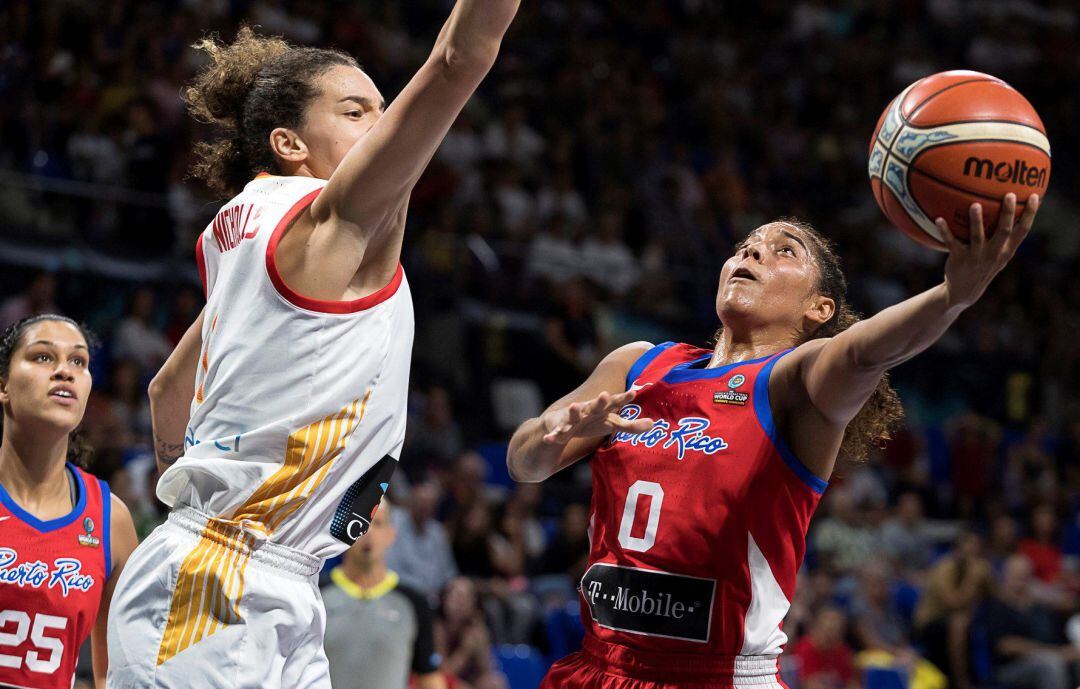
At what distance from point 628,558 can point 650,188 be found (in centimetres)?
1009

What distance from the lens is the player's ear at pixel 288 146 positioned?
120 inches

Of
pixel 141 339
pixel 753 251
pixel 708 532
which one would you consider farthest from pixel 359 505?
pixel 141 339

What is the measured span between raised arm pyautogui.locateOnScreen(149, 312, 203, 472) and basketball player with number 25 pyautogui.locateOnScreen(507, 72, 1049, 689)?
944mm

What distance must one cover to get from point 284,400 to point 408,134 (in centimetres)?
64

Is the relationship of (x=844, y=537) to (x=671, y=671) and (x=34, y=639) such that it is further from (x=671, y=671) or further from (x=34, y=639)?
(x=34, y=639)

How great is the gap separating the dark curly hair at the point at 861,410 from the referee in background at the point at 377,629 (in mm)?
2677

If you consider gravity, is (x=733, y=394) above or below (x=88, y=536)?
above

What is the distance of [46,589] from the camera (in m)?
3.87

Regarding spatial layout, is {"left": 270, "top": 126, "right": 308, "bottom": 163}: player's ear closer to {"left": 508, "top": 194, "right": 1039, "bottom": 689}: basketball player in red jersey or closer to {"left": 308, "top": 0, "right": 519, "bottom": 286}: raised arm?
{"left": 308, "top": 0, "right": 519, "bottom": 286}: raised arm

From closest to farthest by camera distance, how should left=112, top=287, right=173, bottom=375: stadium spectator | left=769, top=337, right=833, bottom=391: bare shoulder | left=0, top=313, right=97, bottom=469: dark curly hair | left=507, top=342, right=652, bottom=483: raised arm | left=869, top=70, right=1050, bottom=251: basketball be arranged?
left=869, top=70, right=1050, bottom=251: basketball, left=507, top=342, right=652, bottom=483: raised arm, left=769, top=337, right=833, bottom=391: bare shoulder, left=0, top=313, right=97, bottom=469: dark curly hair, left=112, top=287, right=173, bottom=375: stadium spectator

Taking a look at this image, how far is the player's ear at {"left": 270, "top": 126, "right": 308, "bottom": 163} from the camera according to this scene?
3.05 m

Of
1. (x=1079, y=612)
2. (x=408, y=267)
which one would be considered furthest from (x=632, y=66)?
(x=1079, y=612)

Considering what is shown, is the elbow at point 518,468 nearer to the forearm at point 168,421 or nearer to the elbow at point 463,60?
the forearm at point 168,421

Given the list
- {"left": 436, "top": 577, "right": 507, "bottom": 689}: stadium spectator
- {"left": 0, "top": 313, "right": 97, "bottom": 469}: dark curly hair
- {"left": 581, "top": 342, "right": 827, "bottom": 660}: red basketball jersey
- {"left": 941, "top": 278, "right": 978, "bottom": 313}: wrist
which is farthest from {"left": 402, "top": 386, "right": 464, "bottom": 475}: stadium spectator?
{"left": 941, "top": 278, "right": 978, "bottom": 313}: wrist
